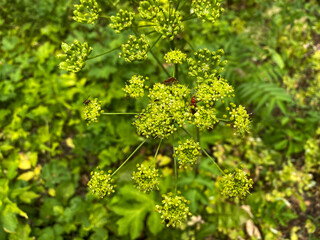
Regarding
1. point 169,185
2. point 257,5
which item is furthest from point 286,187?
point 257,5

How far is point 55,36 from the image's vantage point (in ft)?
19.1

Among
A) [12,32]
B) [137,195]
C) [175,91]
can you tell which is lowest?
[137,195]

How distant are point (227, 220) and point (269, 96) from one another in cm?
216

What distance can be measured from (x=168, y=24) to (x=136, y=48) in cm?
41

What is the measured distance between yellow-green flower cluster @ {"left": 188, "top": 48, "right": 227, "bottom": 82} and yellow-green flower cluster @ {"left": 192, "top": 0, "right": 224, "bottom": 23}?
13.5 inches

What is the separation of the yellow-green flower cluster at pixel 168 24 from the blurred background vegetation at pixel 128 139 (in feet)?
4.11

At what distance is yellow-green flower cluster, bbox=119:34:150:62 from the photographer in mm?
2657

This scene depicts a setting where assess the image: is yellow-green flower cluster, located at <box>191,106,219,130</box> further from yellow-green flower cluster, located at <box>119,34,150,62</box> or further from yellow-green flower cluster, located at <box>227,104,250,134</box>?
yellow-green flower cluster, located at <box>119,34,150,62</box>

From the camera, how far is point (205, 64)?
108 inches

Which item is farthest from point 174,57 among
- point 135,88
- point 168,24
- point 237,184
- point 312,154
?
point 312,154

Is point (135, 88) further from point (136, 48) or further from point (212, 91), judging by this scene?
point (212, 91)

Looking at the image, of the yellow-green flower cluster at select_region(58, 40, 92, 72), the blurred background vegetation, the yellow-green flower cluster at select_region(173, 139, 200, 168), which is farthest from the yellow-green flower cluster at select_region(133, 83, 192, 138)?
the blurred background vegetation

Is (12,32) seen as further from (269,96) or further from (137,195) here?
(269,96)

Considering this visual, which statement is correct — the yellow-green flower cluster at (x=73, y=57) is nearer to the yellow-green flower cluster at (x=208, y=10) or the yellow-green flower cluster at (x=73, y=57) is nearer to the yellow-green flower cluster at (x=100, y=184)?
the yellow-green flower cluster at (x=100, y=184)
